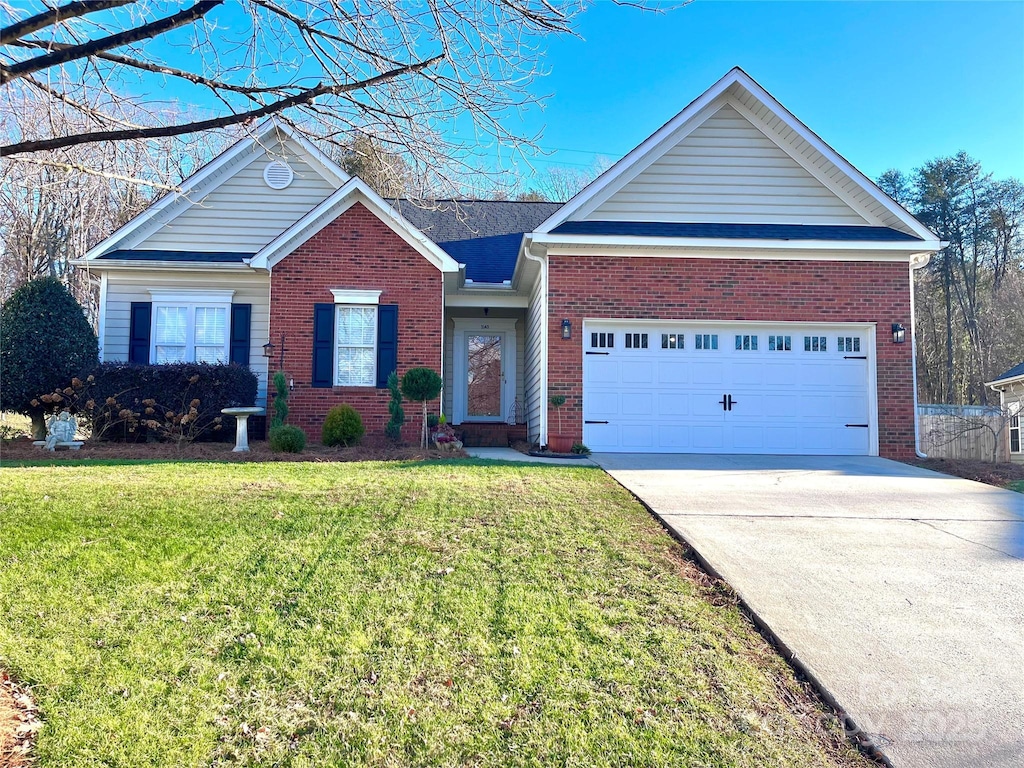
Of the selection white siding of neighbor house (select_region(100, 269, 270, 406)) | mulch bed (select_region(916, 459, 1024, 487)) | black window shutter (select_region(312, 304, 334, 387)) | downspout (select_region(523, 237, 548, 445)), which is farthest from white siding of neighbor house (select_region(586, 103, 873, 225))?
white siding of neighbor house (select_region(100, 269, 270, 406))

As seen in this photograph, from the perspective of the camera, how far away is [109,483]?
634cm

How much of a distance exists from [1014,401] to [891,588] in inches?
640

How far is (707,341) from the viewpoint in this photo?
11000 mm

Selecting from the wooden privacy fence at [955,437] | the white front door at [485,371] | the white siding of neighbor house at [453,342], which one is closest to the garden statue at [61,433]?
the white siding of neighbor house at [453,342]

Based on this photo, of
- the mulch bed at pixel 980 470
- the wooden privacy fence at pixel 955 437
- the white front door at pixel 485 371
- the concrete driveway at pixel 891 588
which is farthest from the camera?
the white front door at pixel 485 371

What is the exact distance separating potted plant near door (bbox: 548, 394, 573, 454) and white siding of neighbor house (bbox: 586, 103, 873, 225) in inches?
143

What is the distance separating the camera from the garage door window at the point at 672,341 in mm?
10984

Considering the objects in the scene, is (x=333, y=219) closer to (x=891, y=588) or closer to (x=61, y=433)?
(x=61, y=433)

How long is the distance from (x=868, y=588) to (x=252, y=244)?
12713 mm

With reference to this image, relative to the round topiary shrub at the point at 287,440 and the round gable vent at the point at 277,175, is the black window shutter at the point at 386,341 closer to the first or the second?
the round topiary shrub at the point at 287,440

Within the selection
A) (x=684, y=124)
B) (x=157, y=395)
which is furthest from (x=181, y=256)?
A: (x=684, y=124)

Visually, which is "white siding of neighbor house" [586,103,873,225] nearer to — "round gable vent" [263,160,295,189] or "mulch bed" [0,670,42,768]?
"round gable vent" [263,160,295,189]

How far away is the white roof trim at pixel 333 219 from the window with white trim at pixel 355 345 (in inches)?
54.0

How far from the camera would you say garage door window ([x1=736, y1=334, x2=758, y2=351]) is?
11.0m
